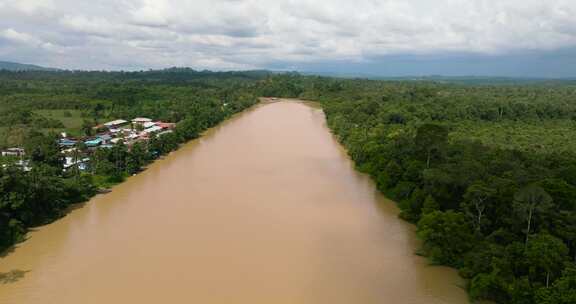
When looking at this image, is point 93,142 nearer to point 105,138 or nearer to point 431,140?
point 105,138

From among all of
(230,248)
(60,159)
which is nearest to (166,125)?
(60,159)

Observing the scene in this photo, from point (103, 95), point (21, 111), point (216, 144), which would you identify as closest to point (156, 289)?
point (216, 144)

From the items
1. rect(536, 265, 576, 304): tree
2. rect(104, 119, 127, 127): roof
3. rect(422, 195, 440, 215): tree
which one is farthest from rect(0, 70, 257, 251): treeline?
rect(536, 265, 576, 304): tree

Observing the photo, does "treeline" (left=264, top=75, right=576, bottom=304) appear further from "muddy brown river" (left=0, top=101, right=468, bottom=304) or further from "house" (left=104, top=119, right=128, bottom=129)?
"house" (left=104, top=119, right=128, bottom=129)

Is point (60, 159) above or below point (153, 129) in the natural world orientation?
below

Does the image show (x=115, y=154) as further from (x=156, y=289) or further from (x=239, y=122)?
(x=239, y=122)

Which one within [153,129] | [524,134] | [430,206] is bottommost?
[430,206]
